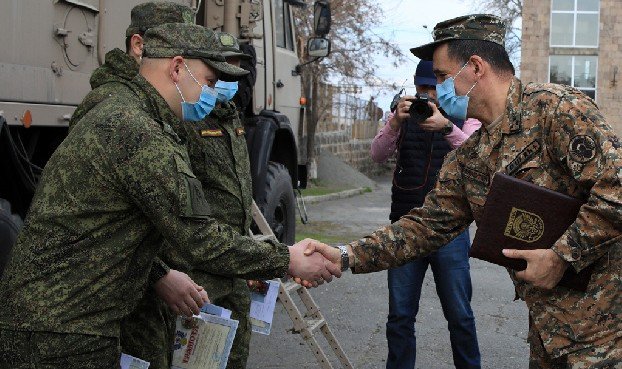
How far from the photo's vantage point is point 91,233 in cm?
308

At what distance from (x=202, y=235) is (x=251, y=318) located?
1893 mm

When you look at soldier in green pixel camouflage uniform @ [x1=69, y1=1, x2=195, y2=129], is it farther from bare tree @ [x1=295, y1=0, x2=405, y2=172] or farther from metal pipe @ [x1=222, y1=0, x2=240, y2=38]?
bare tree @ [x1=295, y1=0, x2=405, y2=172]

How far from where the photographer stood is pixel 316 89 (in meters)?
23.2

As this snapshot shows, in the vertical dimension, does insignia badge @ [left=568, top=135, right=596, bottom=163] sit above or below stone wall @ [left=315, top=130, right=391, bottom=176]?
above

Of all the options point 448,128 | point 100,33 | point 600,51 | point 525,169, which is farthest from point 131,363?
point 600,51

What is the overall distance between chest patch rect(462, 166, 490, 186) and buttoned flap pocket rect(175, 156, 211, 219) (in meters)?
1.02

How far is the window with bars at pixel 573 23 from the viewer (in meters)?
37.7

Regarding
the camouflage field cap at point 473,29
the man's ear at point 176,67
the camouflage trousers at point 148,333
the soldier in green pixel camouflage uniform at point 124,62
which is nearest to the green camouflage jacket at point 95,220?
the man's ear at point 176,67

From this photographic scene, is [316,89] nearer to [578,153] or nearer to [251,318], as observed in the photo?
[251,318]

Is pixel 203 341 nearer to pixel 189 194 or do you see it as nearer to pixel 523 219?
pixel 189 194

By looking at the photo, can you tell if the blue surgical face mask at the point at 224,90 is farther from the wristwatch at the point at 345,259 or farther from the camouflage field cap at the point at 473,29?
the camouflage field cap at the point at 473,29

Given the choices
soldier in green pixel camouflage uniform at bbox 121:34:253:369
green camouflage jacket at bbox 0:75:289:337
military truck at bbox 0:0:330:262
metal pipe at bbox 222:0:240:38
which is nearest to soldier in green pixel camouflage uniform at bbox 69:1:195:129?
soldier in green pixel camouflage uniform at bbox 121:34:253:369

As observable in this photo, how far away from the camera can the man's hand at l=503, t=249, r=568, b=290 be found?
318 cm

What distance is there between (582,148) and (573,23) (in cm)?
3635
